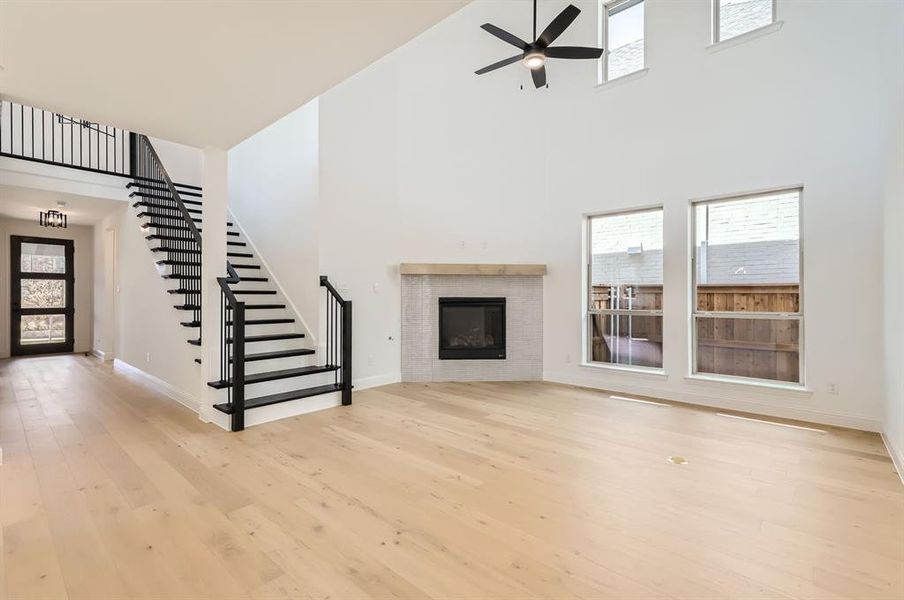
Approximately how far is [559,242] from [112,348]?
25.4 ft

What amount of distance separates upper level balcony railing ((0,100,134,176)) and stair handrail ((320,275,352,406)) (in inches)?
161

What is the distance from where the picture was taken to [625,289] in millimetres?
5594

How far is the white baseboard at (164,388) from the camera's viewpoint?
453cm

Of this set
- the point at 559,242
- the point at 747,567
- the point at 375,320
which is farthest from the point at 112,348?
the point at 747,567

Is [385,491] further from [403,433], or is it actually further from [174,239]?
[174,239]

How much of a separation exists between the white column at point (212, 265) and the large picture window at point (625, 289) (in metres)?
4.49

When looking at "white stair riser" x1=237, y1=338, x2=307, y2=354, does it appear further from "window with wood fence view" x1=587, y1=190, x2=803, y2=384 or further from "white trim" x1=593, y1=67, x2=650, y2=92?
"white trim" x1=593, y1=67, x2=650, y2=92

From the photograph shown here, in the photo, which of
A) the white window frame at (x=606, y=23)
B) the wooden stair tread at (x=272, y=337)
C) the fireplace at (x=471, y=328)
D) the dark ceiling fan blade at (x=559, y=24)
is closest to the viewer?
the dark ceiling fan blade at (x=559, y=24)

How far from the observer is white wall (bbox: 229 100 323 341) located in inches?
206

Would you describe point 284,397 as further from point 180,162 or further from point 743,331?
point 180,162

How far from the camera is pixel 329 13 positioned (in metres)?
2.10

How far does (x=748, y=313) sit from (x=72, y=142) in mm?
9359

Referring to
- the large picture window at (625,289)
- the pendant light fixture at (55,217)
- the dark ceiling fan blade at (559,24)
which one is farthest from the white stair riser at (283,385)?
the pendant light fixture at (55,217)

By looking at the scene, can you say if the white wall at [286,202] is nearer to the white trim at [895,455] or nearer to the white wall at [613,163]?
the white wall at [613,163]
